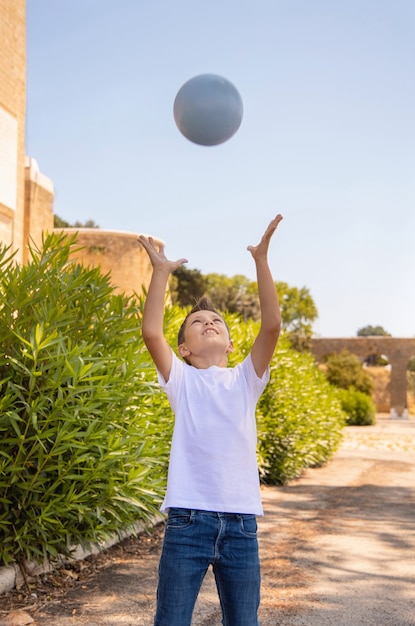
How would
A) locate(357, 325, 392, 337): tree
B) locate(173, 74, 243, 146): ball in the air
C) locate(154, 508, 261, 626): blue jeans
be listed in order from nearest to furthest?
locate(154, 508, 261, 626): blue jeans, locate(173, 74, 243, 146): ball in the air, locate(357, 325, 392, 337): tree

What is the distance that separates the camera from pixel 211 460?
2.48m

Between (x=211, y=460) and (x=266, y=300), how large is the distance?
610 mm

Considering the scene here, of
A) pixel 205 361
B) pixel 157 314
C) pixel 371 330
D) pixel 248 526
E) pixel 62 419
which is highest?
pixel 371 330

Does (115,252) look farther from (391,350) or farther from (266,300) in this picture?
(391,350)

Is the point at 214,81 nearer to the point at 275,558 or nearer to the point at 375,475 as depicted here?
the point at 275,558

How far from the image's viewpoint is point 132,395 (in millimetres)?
5180

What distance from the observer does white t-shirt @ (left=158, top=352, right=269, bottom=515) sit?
2.43 m

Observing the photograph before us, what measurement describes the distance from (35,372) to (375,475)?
7775 millimetres

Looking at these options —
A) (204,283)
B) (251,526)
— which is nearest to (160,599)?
(251,526)

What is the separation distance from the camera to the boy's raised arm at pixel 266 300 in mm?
2617

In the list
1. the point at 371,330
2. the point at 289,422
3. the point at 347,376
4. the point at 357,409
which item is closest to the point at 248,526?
the point at 289,422

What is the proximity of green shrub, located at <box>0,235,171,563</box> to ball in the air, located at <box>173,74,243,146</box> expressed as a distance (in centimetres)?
142

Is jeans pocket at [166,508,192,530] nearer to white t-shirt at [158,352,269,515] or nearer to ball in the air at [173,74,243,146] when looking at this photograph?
white t-shirt at [158,352,269,515]

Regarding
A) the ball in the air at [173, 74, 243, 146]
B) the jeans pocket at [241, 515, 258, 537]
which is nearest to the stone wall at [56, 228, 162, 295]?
the ball in the air at [173, 74, 243, 146]
